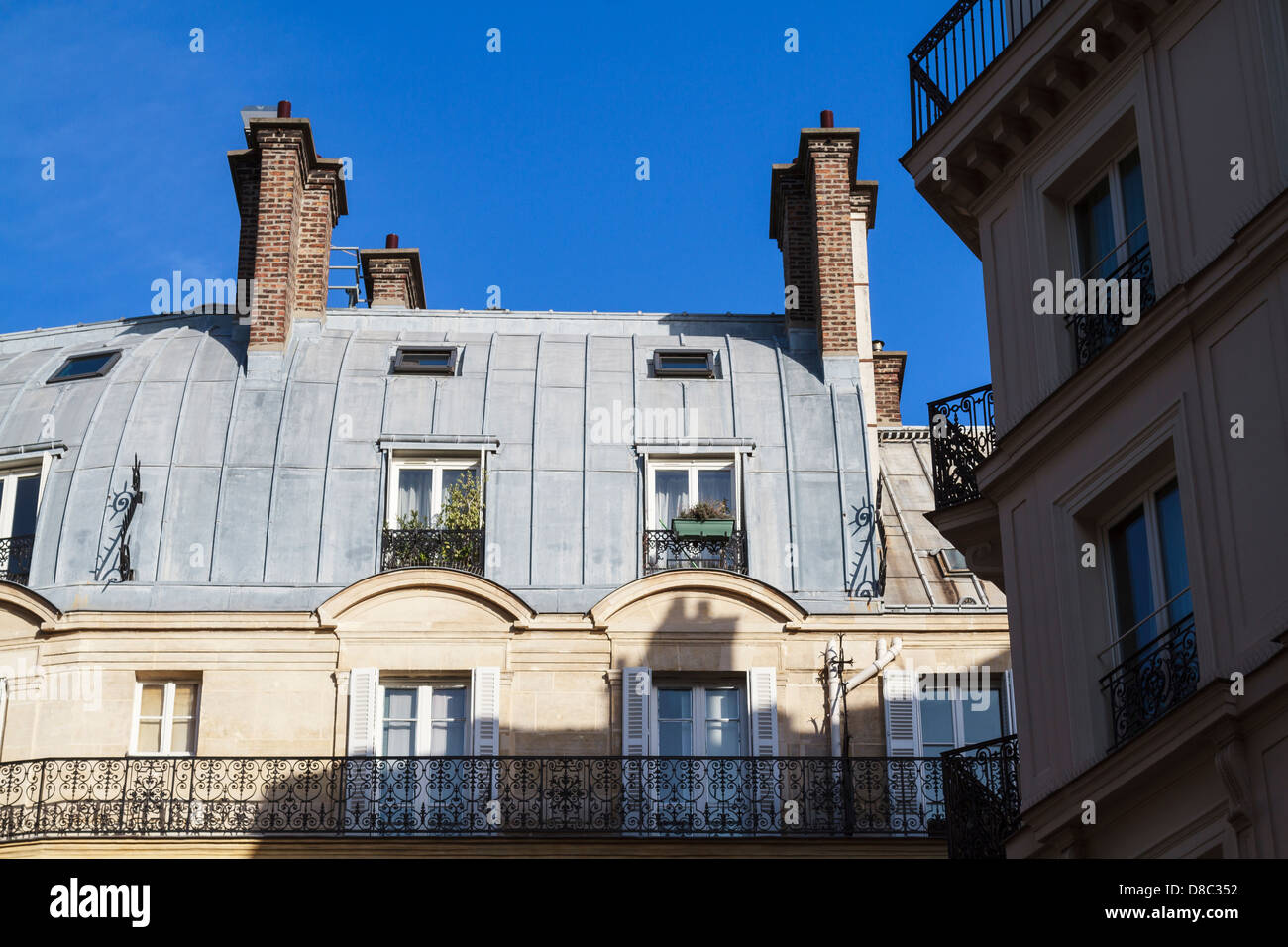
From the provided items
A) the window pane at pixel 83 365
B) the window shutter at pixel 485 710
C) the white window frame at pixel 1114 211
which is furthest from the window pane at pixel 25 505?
the white window frame at pixel 1114 211

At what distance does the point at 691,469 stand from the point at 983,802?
8.73 m

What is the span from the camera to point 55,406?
22.5 meters

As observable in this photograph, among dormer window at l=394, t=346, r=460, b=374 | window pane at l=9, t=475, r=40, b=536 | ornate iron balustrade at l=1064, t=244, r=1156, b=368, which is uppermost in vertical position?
dormer window at l=394, t=346, r=460, b=374

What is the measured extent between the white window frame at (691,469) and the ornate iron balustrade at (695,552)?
38cm

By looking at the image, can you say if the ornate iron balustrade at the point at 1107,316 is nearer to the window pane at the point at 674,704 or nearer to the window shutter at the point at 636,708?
the window shutter at the point at 636,708

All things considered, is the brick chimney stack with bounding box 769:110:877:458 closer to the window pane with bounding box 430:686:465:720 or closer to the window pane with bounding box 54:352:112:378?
the window pane with bounding box 430:686:465:720

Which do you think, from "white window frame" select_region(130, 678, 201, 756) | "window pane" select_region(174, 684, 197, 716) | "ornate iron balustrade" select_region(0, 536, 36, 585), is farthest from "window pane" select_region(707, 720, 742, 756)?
"ornate iron balustrade" select_region(0, 536, 36, 585)

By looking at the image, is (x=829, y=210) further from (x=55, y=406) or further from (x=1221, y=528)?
(x=1221, y=528)

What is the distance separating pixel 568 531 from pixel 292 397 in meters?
3.60

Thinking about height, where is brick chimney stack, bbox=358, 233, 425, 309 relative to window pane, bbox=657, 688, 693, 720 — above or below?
above

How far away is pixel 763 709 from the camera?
66.4 feet

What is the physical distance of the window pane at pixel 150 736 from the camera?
2036 centimetres

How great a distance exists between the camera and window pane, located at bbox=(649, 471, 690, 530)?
21.6 meters

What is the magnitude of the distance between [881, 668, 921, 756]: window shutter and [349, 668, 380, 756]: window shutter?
16.6ft
